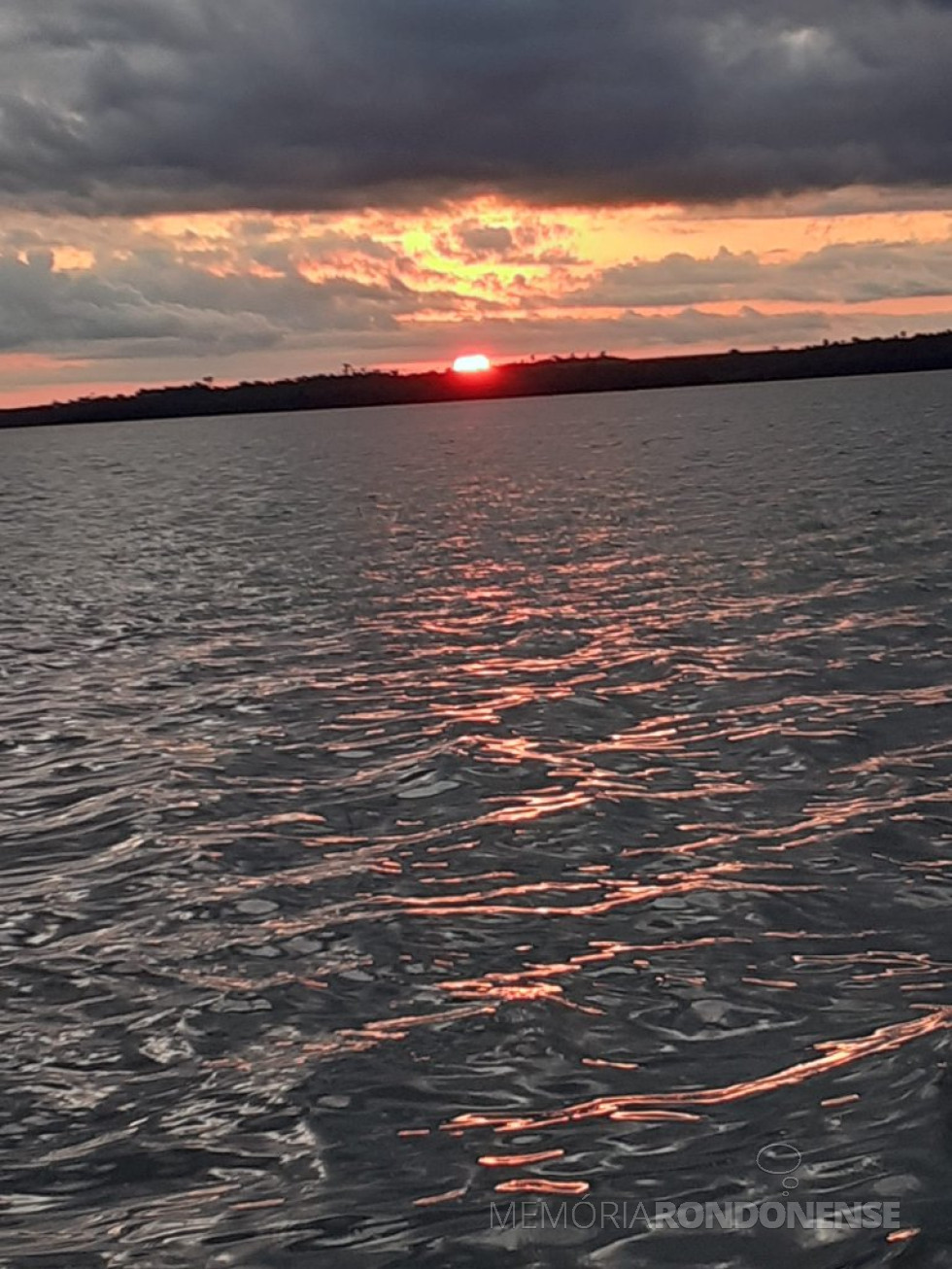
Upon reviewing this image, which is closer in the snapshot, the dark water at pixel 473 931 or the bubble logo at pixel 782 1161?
the bubble logo at pixel 782 1161

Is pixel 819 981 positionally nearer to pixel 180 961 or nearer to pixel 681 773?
pixel 180 961

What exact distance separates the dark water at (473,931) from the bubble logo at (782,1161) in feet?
0.13

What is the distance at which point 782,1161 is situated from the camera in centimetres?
852

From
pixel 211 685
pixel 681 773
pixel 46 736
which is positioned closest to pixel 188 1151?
pixel 681 773

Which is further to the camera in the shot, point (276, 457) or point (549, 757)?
point (276, 457)

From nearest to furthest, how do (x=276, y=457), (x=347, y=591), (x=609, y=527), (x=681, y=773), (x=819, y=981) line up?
(x=819, y=981) < (x=681, y=773) < (x=347, y=591) < (x=609, y=527) < (x=276, y=457)

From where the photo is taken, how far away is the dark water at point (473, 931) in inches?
333

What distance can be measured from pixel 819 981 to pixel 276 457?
505 feet

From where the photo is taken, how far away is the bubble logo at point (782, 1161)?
8.34 metres

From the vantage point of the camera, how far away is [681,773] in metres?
17.3

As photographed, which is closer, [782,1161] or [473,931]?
[782,1161]

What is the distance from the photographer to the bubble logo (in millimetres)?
8336

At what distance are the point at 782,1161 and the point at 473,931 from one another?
4.46 m

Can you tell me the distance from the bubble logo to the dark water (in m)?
0.04
